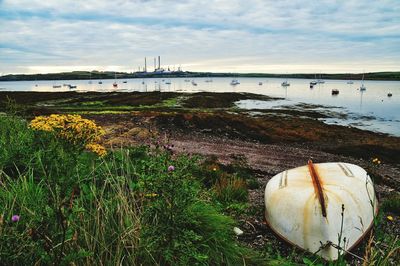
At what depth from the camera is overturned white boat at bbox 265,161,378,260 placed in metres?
Result: 5.54

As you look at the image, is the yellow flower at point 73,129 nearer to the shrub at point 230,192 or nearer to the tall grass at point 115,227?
the tall grass at point 115,227

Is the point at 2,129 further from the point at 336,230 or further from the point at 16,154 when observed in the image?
the point at 336,230

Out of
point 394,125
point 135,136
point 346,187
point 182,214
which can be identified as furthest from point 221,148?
point 394,125

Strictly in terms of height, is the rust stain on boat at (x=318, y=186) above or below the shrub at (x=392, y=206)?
above

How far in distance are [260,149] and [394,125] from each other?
22690 millimetres

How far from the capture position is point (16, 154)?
521 cm

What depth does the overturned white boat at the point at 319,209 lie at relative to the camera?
554 cm

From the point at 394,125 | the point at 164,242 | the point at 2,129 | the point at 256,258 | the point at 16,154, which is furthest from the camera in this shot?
the point at 394,125

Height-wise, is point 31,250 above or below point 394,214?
above

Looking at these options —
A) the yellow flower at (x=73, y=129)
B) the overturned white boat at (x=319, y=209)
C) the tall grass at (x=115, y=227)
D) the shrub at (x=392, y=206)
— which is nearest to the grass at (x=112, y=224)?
the tall grass at (x=115, y=227)

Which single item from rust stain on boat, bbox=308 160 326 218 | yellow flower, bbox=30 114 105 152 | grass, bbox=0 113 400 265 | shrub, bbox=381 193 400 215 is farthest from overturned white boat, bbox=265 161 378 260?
yellow flower, bbox=30 114 105 152

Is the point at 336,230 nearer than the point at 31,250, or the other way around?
the point at 31,250

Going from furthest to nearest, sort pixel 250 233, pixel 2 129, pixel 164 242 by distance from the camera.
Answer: pixel 2 129, pixel 250 233, pixel 164 242

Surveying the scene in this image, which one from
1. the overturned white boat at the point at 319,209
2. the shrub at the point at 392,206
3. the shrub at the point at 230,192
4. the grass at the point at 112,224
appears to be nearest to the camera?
the grass at the point at 112,224
